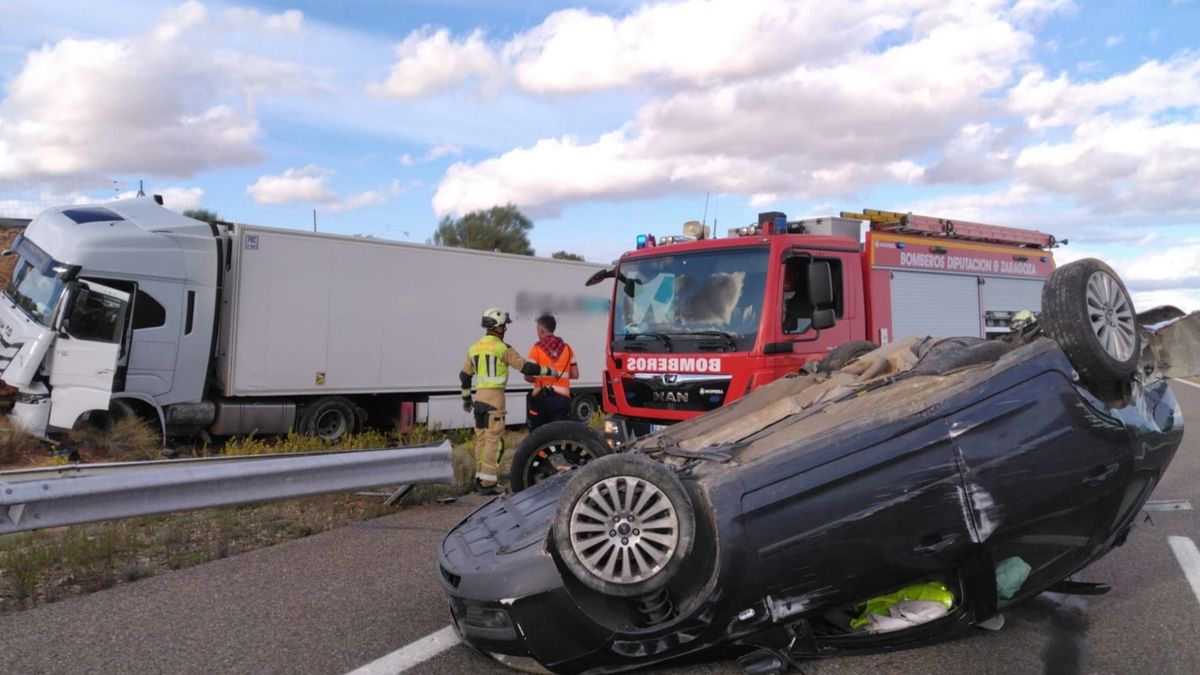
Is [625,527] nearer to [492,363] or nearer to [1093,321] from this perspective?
[1093,321]

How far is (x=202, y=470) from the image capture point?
18.2 ft

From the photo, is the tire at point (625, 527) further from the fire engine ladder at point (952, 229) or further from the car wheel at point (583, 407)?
the car wheel at point (583, 407)

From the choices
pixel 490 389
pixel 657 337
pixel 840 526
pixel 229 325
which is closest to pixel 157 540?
pixel 490 389

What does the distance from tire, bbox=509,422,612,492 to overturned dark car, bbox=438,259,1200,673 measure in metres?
1.76

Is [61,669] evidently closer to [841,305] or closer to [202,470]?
[202,470]

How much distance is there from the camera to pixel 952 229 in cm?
978

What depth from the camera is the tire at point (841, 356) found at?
5.06m

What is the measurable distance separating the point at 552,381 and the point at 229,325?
5.95 m

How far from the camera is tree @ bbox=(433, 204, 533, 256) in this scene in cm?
3828

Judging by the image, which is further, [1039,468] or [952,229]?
[952,229]

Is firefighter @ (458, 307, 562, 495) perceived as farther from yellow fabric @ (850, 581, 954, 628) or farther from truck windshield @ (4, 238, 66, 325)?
truck windshield @ (4, 238, 66, 325)

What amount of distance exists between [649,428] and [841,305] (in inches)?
78.2

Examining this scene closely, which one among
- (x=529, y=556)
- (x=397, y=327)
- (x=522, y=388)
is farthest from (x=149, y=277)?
(x=529, y=556)

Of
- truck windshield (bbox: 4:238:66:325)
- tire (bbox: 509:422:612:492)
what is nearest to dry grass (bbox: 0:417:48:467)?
truck windshield (bbox: 4:238:66:325)
